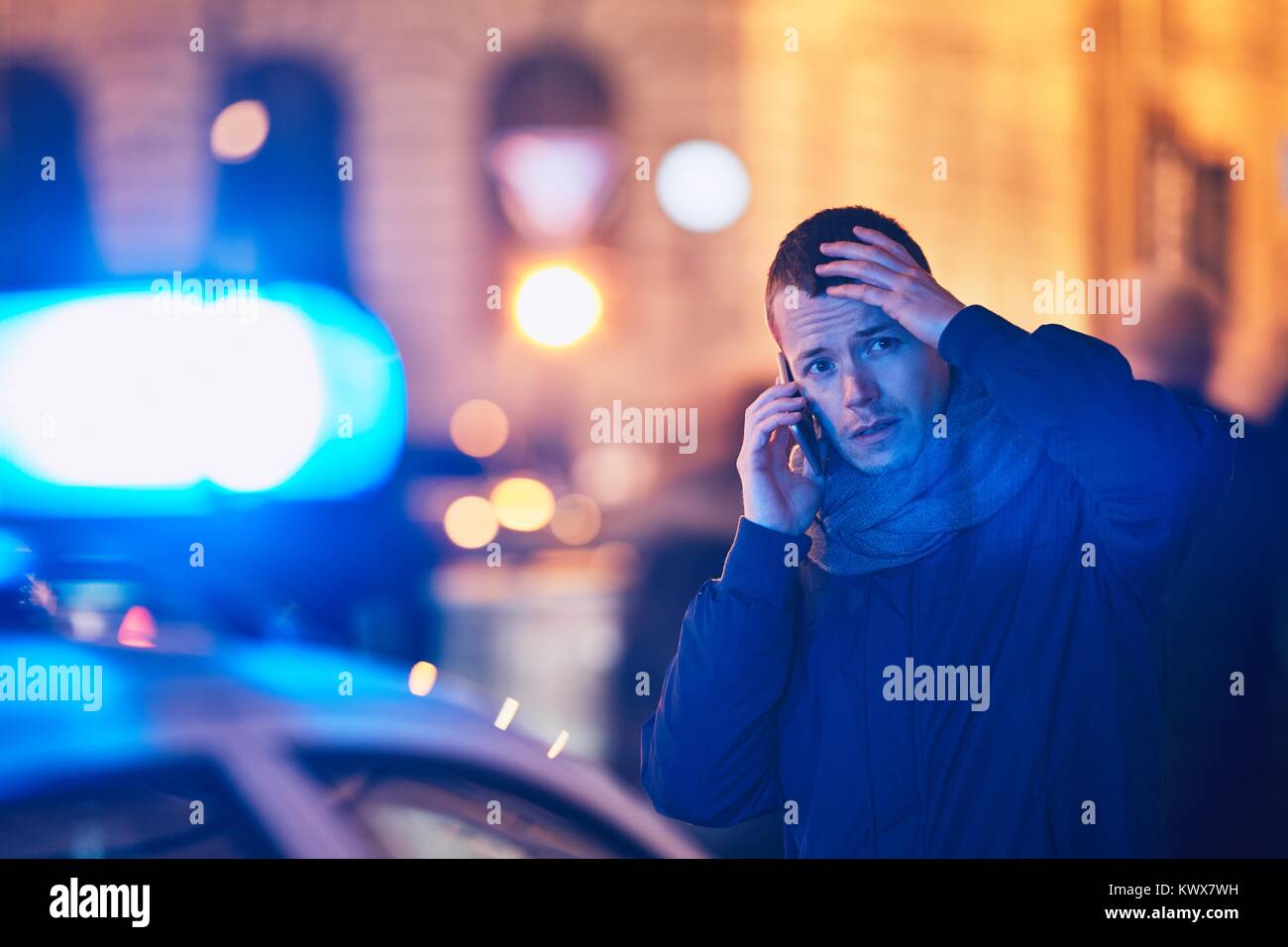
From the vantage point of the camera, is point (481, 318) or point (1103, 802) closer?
point (1103, 802)

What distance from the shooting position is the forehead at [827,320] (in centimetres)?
183

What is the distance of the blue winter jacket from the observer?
1759 mm

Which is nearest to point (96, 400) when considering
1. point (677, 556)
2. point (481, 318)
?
point (481, 318)

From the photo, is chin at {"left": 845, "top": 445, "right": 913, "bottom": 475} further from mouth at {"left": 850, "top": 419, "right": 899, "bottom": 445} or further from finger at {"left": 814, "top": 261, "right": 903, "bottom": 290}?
finger at {"left": 814, "top": 261, "right": 903, "bottom": 290}

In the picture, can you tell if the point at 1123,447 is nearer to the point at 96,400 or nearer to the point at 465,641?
the point at 465,641

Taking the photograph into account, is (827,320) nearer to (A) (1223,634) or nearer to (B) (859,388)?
(B) (859,388)

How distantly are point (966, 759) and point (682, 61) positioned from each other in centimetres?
147

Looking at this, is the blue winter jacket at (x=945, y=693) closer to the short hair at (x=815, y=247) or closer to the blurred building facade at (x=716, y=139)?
the short hair at (x=815, y=247)

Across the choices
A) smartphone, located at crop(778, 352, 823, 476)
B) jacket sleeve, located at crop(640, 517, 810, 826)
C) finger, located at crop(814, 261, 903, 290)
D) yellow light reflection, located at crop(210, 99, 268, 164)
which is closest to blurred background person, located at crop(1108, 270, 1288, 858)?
finger, located at crop(814, 261, 903, 290)

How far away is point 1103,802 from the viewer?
5.93 ft

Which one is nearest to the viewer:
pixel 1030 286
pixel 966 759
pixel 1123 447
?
pixel 1123 447

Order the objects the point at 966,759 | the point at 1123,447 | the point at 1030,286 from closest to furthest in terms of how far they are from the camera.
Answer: the point at 1123,447, the point at 966,759, the point at 1030,286

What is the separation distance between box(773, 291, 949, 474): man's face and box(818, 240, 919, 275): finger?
9cm
